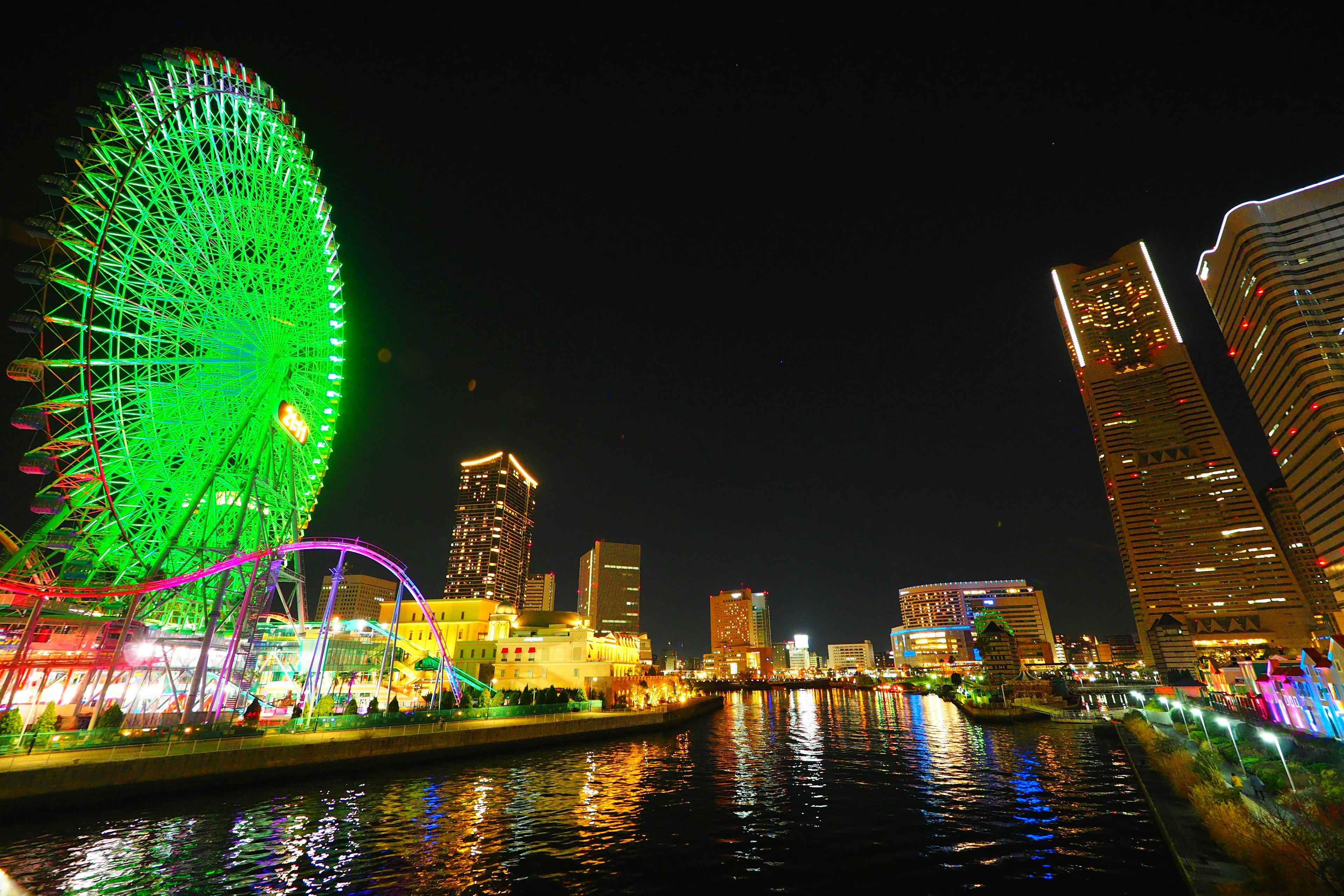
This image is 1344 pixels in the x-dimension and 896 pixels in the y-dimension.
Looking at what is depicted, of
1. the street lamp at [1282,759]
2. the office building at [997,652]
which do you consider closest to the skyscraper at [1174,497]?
the office building at [997,652]

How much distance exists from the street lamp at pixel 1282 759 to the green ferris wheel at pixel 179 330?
50.7 meters

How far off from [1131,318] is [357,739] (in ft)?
796

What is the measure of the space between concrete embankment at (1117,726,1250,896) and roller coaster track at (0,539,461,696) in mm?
46537

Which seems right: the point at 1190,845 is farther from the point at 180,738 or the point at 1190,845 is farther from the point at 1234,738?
the point at 180,738

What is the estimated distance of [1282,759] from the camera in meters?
18.5

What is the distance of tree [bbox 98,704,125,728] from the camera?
2939 centimetres

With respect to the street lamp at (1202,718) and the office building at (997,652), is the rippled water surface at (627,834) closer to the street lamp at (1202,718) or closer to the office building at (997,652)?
the street lamp at (1202,718)

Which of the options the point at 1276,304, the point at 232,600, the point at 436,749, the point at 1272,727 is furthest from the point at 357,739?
the point at 1276,304

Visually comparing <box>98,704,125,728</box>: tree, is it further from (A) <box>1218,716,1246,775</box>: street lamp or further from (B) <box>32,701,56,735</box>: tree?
(A) <box>1218,716,1246,775</box>: street lamp

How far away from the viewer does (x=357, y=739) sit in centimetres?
3262

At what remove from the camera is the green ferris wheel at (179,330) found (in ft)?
102

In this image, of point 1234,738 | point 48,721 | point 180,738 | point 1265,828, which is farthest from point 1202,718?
point 48,721

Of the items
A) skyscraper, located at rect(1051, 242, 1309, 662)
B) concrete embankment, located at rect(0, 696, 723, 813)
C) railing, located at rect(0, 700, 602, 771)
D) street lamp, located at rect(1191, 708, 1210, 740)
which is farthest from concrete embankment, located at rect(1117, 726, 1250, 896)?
skyscraper, located at rect(1051, 242, 1309, 662)

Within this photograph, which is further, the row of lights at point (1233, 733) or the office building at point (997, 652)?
the office building at point (997, 652)
